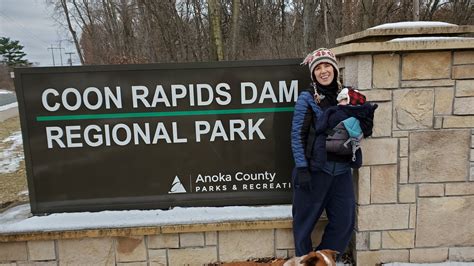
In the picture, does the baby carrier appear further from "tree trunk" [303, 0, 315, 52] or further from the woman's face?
"tree trunk" [303, 0, 315, 52]

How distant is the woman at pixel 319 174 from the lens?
2.63m

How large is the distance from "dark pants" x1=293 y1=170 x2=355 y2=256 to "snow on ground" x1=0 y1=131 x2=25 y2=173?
20.6 ft

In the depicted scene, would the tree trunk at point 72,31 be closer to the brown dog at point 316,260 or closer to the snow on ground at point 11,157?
the snow on ground at point 11,157

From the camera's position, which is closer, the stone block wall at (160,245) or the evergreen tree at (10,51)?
the stone block wall at (160,245)

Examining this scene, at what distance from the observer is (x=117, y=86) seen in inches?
121

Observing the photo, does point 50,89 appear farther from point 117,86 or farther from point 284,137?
point 284,137

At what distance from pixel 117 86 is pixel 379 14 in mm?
13783

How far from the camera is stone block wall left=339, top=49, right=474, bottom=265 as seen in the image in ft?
9.23

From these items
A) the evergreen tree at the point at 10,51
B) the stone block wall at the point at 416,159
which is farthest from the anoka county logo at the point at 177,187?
the evergreen tree at the point at 10,51

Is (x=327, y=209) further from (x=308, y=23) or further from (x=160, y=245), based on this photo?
(x=308, y=23)

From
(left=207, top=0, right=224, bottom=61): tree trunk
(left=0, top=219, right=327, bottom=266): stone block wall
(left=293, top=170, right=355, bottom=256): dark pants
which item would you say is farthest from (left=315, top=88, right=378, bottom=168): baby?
(left=207, top=0, right=224, bottom=61): tree trunk

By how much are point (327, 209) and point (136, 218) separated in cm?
152

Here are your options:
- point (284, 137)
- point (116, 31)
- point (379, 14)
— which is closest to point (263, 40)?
point (379, 14)

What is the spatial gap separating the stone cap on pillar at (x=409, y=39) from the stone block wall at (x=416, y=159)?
0.07 meters
